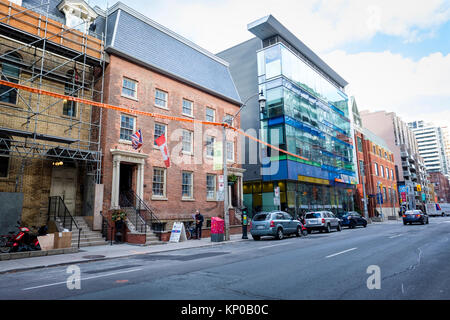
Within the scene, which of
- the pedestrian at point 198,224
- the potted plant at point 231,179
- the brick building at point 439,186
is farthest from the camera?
the brick building at point 439,186

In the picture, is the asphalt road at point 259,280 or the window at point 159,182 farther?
the window at point 159,182

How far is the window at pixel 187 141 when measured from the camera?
2380cm

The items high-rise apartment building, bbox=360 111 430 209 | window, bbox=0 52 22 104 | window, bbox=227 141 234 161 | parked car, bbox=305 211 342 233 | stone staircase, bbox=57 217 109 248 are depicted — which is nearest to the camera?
stone staircase, bbox=57 217 109 248

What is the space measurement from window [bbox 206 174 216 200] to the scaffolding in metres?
9.41

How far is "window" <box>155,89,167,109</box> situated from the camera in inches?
878

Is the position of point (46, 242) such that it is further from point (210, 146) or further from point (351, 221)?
point (351, 221)

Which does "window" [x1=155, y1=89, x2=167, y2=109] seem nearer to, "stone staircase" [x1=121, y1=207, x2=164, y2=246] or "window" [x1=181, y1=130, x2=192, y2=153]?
"window" [x1=181, y1=130, x2=192, y2=153]

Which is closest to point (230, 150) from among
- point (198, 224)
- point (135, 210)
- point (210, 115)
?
point (210, 115)

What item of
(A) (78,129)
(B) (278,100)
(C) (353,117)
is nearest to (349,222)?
(B) (278,100)

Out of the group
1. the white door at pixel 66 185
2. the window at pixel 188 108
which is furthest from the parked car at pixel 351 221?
the white door at pixel 66 185

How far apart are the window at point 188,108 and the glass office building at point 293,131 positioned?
1271 centimetres

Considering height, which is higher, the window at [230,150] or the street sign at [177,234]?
the window at [230,150]

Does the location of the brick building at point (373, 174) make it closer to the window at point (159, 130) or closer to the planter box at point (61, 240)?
the window at point (159, 130)

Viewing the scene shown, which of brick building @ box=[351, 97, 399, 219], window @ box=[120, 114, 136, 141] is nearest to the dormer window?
window @ box=[120, 114, 136, 141]
